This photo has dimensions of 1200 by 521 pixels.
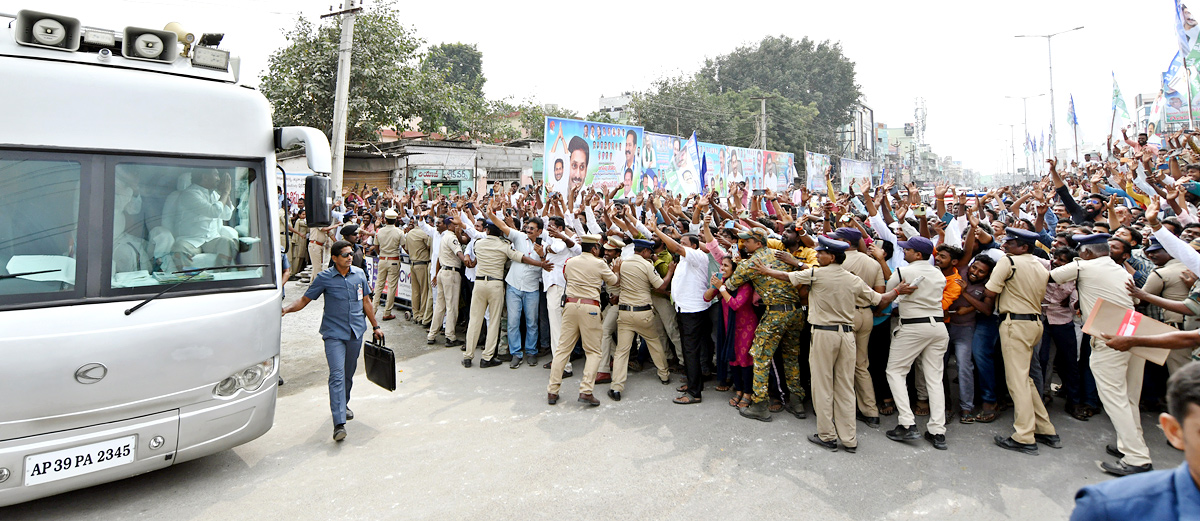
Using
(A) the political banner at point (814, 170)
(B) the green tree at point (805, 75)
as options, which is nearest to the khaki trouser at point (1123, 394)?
(A) the political banner at point (814, 170)

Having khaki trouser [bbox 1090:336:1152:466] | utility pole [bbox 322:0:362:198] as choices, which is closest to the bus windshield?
khaki trouser [bbox 1090:336:1152:466]

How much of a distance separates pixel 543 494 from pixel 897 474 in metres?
2.69

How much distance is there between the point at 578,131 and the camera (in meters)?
16.9

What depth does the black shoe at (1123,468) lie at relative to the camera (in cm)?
470

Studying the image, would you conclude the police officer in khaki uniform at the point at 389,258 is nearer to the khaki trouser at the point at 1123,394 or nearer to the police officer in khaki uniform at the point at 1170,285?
the khaki trouser at the point at 1123,394

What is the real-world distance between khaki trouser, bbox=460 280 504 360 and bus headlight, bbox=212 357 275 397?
3.44 m

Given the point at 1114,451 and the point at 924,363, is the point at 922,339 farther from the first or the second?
the point at 1114,451

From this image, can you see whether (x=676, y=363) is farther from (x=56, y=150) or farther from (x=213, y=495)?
(x=56, y=150)

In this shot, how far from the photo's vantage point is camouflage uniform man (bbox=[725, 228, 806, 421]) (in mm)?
5656

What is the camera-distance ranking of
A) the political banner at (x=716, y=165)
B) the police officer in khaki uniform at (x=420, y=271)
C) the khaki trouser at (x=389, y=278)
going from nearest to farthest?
the police officer in khaki uniform at (x=420, y=271) → the khaki trouser at (x=389, y=278) → the political banner at (x=716, y=165)

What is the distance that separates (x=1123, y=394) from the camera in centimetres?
483

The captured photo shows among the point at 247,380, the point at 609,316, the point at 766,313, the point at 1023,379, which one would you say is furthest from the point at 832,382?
the point at 247,380

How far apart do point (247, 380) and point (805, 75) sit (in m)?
59.1

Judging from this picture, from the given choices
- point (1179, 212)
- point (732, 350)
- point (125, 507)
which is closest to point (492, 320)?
point (732, 350)
